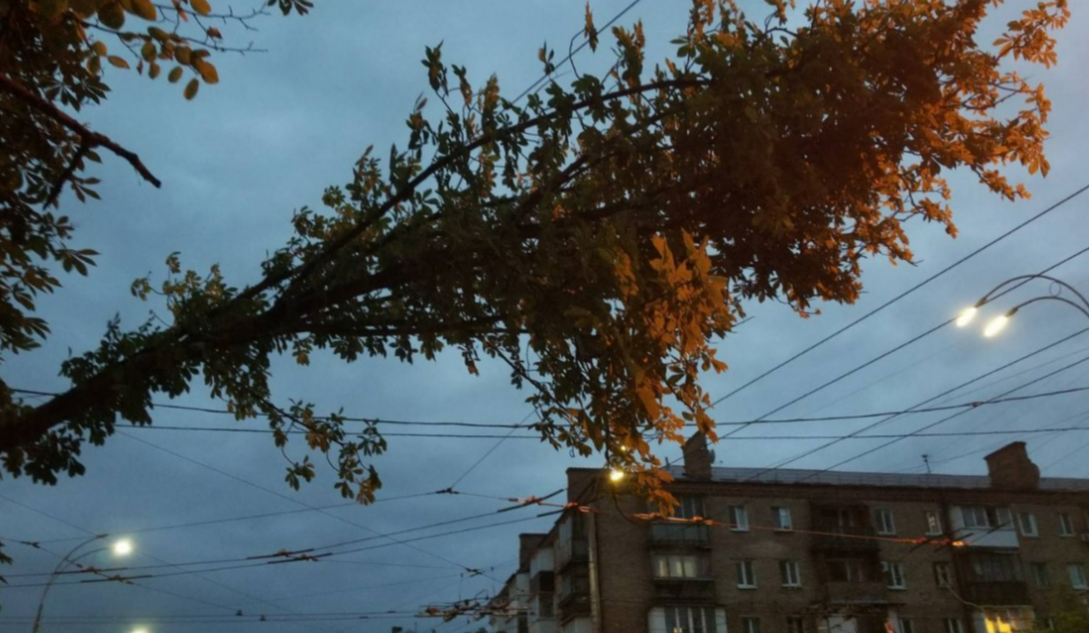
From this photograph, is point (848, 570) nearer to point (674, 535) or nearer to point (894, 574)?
point (894, 574)

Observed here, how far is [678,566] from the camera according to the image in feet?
155

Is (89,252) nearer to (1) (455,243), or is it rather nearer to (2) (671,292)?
(1) (455,243)

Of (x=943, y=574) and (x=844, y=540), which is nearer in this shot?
(x=844, y=540)

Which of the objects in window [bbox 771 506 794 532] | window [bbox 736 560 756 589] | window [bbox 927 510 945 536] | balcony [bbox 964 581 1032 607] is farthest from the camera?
window [bbox 927 510 945 536]

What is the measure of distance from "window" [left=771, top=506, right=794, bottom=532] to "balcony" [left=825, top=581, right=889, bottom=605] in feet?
11.5

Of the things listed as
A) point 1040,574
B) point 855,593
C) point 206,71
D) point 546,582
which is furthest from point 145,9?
point 1040,574

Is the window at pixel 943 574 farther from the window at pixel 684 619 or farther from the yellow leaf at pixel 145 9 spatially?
the yellow leaf at pixel 145 9

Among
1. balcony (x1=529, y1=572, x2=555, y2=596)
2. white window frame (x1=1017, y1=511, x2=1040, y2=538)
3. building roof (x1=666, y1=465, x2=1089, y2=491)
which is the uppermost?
building roof (x1=666, y1=465, x2=1089, y2=491)

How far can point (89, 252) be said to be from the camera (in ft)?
21.9

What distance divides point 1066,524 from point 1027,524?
2.61 m

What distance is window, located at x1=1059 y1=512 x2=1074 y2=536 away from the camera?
5247 centimetres

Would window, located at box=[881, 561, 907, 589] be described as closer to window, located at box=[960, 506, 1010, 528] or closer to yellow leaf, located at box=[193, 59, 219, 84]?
window, located at box=[960, 506, 1010, 528]

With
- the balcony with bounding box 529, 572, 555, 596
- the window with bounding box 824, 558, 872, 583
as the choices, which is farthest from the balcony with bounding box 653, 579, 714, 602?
the balcony with bounding box 529, 572, 555, 596

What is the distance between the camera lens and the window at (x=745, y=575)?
155ft
